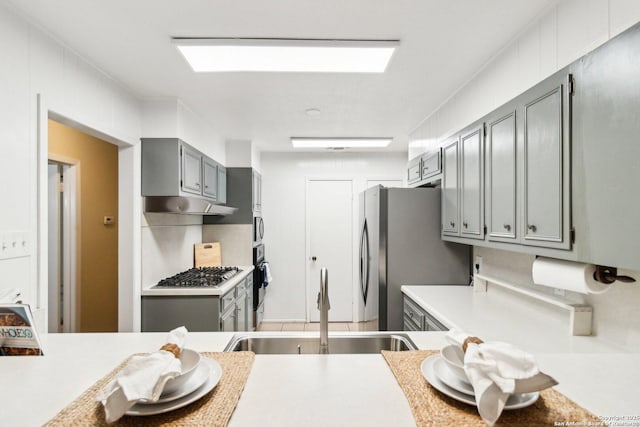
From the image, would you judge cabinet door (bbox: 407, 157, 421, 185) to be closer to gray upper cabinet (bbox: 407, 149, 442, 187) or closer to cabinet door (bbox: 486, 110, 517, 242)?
gray upper cabinet (bbox: 407, 149, 442, 187)

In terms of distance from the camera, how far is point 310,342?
1554 millimetres

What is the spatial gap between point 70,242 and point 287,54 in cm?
269

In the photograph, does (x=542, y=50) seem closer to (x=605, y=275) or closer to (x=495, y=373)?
(x=605, y=275)

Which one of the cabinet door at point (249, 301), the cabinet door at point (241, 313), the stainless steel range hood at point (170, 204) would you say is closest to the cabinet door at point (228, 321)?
the cabinet door at point (241, 313)

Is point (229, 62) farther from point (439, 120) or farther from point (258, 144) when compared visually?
point (258, 144)

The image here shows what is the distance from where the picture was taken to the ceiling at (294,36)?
1594 mm

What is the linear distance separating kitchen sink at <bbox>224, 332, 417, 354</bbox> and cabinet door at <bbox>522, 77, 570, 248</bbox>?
813mm

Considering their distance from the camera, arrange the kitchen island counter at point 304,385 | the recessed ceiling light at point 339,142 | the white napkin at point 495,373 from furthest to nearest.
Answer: the recessed ceiling light at point 339,142, the kitchen island counter at point 304,385, the white napkin at point 495,373

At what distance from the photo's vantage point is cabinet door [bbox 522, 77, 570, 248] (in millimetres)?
1427

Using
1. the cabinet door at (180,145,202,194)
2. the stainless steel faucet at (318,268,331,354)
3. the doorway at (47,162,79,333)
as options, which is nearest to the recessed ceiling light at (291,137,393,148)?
the cabinet door at (180,145,202,194)

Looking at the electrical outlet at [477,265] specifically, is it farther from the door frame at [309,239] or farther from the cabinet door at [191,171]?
the cabinet door at [191,171]

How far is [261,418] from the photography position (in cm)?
80

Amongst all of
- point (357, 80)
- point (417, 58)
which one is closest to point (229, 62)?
point (357, 80)

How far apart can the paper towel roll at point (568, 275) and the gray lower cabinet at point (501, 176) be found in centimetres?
23
